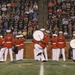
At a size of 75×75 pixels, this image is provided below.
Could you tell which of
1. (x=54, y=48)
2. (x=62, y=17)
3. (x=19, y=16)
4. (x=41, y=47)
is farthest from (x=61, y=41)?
(x=19, y=16)

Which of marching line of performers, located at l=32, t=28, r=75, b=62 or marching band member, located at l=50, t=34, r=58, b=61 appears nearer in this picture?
marching line of performers, located at l=32, t=28, r=75, b=62

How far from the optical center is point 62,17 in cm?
2467

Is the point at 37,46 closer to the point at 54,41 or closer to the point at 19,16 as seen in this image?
the point at 54,41

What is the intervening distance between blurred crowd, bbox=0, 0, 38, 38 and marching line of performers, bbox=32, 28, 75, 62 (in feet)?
11.1

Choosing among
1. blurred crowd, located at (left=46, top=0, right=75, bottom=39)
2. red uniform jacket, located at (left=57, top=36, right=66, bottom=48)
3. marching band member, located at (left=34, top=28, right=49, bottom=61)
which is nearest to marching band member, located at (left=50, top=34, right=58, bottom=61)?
red uniform jacket, located at (left=57, top=36, right=66, bottom=48)

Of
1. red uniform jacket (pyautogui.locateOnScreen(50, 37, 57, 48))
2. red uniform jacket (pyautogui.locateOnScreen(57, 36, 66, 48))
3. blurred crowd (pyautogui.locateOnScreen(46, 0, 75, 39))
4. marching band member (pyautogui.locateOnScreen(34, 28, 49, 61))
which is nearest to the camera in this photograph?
marching band member (pyautogui.locateOnScreen(34, 28, 49, 61))

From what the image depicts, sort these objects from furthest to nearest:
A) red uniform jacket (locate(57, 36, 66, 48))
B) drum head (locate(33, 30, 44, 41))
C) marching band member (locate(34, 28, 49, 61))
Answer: red uniform jacket (locate(57, 36, 66, 48))
marching band member (locate(34, 28, 49, 61))
drum head (locate(33, 30, 44, 41))

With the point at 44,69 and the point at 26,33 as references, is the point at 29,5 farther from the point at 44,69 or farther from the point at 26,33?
the point at 44,69

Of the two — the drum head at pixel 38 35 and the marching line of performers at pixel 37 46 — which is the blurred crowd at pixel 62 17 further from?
the drum head at pixel 38 35

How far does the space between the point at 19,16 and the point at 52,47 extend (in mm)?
5605

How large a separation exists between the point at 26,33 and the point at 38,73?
360 inches

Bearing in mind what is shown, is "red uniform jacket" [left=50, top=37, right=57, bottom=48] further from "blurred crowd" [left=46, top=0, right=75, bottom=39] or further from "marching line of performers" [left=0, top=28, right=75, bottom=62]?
"blurred crowd" [left=46, top=0, right=75, bottom=39]

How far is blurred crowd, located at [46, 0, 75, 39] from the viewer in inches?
926

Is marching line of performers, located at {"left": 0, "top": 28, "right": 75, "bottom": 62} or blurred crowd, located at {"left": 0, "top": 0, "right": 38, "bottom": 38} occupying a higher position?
blurred crowd, located at {"left": 0, "top": 0, "right": 38, "bottom": 38}
